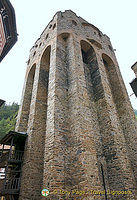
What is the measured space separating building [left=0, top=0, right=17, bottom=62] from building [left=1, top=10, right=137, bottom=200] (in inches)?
107

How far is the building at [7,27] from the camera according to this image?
7.57m

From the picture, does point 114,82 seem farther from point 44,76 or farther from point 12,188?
point 12,188

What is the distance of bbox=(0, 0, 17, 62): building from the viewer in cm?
757

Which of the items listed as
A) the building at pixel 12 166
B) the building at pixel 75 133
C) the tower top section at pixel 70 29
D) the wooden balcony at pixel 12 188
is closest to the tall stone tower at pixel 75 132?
the building at pixel 75 133

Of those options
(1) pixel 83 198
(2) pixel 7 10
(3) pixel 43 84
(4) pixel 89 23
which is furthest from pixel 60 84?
(4) pixel 89 23

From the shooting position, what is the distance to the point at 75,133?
6.62m

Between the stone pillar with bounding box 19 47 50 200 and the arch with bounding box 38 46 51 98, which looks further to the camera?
the arch with bounding box 38 46 51 98

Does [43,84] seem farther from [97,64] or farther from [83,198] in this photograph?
[83,198]

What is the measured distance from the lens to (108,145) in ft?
24.9

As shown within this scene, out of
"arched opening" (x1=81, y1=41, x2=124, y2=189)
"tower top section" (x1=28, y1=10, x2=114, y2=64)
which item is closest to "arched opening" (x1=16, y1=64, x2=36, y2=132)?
"tower top section" (x1=28, y1=10, x2=114, y2=64)

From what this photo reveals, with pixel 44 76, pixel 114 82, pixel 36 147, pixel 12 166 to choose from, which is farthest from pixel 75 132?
pixel 114 82

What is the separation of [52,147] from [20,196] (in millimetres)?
3090

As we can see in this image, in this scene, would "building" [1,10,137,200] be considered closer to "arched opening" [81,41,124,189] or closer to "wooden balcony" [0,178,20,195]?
"arched opening" [81,41,124,189]

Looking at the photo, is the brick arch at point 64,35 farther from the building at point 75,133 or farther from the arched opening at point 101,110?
the arched opening at point 101,110
